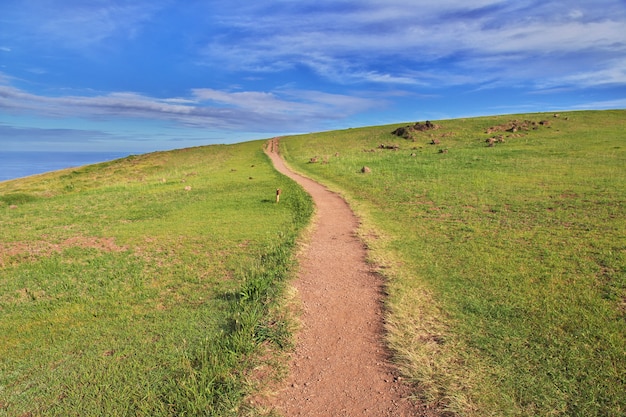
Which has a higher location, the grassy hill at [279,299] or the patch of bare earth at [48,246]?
the patch of bare earth at [48,246]

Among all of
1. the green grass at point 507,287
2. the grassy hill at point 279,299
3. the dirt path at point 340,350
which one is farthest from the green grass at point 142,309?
the green grass at point 507,287

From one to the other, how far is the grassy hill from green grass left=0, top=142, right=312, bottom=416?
4 centimetres

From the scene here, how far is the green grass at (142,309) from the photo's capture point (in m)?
5.50

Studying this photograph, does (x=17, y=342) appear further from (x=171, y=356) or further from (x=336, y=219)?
A: (x=336, y=219)

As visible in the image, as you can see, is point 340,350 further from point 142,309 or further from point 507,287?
point 142,309

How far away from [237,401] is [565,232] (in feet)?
43.8

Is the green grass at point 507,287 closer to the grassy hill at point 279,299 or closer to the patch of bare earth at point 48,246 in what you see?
the grassy hill at point 279,299

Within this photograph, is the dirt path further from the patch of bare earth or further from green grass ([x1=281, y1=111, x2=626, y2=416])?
the patch of bare earth

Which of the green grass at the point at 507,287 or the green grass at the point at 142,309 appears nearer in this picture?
the green grass at the point at 507,287

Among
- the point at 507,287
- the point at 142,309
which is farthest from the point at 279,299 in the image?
the point at 507,287

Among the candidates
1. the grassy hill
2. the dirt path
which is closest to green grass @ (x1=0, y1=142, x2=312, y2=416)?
the grassy hill

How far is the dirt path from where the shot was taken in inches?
199

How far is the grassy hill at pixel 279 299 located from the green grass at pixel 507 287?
40mm

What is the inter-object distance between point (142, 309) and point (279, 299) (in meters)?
3.59
